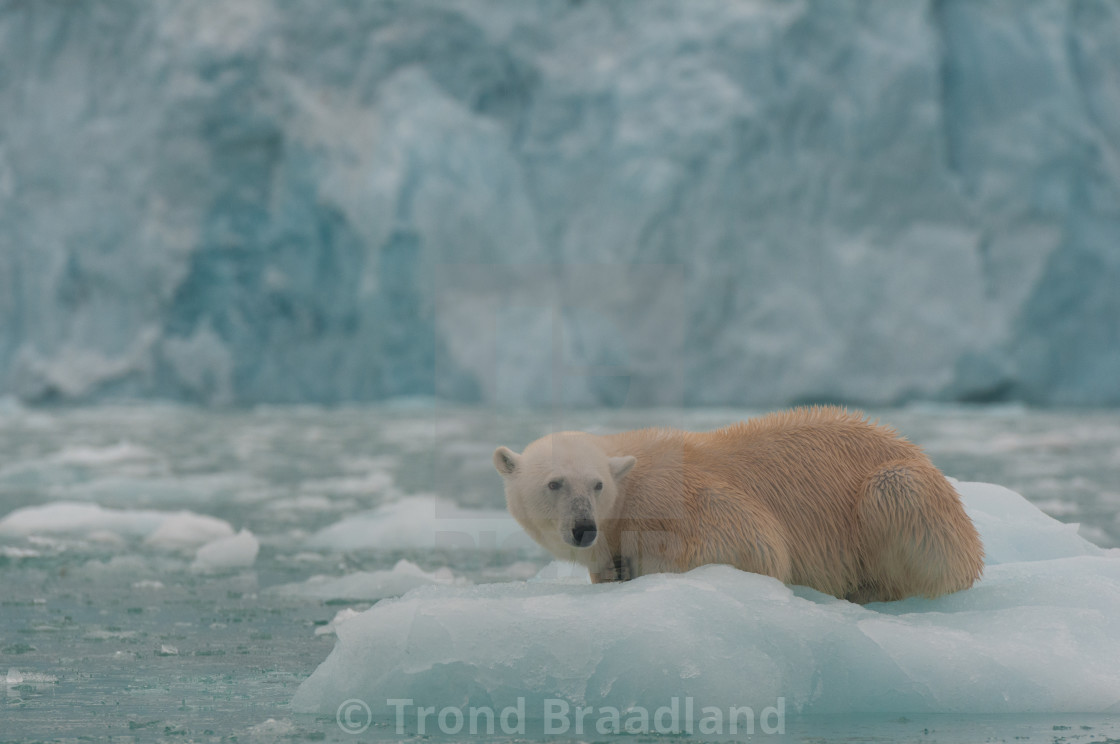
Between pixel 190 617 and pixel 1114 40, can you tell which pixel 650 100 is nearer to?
pixel 1114 40

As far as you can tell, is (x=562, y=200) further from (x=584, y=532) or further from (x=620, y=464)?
(x=584, y=532)

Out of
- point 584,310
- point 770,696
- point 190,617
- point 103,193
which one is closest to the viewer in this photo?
point 770,696

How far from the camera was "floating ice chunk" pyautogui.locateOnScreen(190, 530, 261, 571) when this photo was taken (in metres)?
5.31

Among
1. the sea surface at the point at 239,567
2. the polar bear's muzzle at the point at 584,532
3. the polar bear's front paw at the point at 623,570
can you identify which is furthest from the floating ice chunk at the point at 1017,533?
the polar bear's muzzle at the point at 584,532

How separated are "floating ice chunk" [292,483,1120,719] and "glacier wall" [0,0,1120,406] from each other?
14905 mm

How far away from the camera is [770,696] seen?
2619 millimetres

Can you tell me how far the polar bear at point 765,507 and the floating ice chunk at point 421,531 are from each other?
122 inches

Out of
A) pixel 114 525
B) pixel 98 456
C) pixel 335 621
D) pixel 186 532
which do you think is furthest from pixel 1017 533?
pixel 98 456

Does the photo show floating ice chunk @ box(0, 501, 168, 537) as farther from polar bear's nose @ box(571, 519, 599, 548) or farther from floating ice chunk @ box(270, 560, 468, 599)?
polar bear's nose @ box(571, 519, 599, 548)

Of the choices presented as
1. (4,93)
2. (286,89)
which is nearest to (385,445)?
(286,89)

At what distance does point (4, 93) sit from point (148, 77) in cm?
314

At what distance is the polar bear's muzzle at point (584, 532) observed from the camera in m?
2.81

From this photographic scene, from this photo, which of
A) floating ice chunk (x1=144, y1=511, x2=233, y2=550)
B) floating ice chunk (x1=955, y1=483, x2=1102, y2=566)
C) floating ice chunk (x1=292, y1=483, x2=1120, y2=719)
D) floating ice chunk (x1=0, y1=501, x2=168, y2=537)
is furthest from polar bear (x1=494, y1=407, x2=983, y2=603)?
floating ice chunk (x1=0, y1=501, x2=168, y2=537)

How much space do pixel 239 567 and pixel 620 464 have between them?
2.93 m
